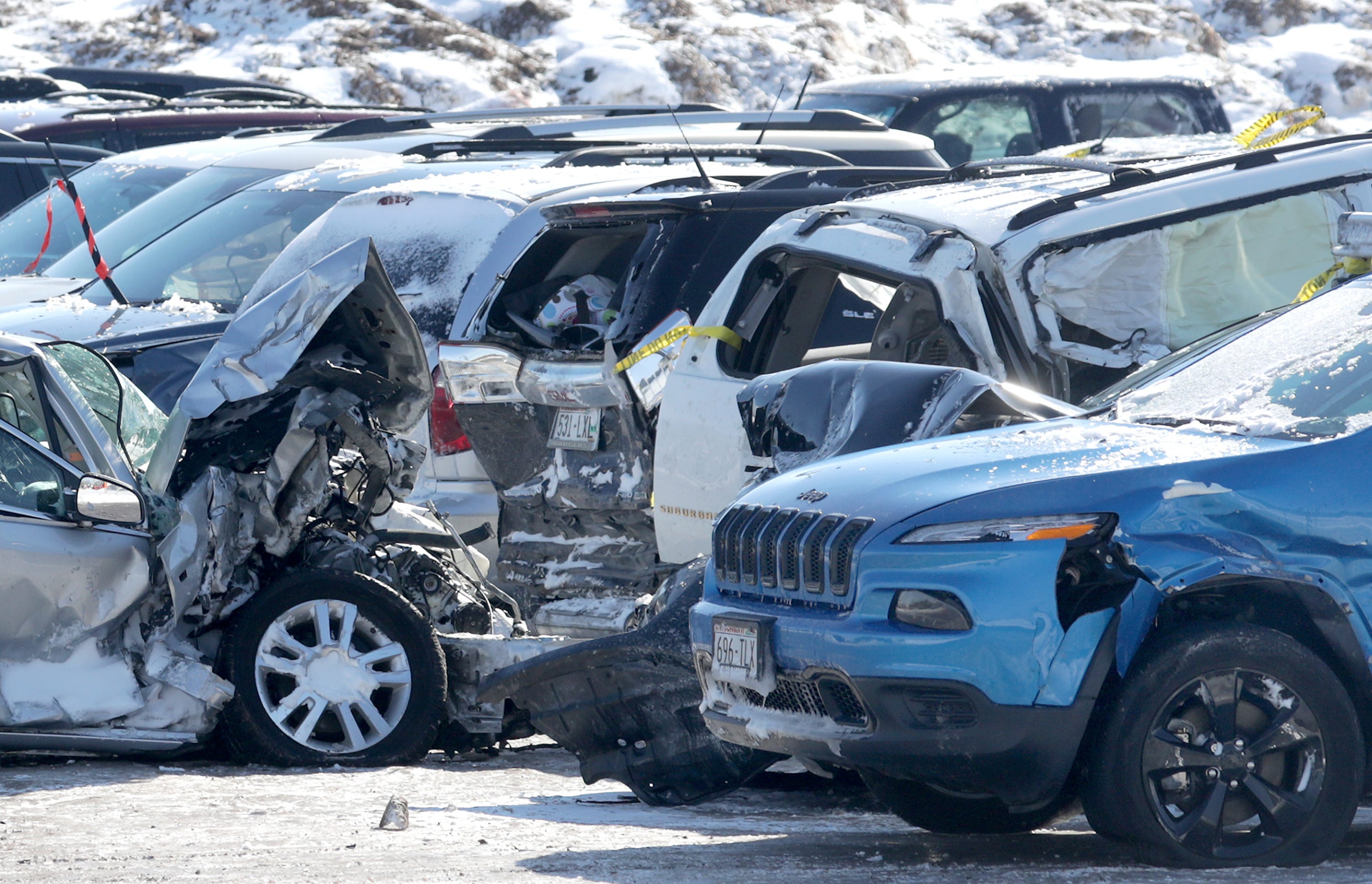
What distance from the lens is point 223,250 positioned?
36.4ft

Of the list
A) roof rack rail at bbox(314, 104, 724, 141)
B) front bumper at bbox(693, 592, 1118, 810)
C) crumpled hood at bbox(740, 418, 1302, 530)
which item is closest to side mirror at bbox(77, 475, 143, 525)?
crumpled hood at bbox(740, 418, 1302, 530)

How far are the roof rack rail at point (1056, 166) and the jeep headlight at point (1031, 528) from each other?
2781 millimetres

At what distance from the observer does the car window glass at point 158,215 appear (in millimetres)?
11547

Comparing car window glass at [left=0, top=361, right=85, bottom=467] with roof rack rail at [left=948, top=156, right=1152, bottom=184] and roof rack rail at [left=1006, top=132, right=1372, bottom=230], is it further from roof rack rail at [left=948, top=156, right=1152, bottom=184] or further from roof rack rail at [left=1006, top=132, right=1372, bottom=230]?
roof rack rail at [left=948, top=156, right=1152, bottom=184]

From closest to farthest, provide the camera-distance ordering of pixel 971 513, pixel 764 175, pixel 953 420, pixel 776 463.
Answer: pixel 971 513 → pixel 953 420 → pixel 776 463 → pixel 764 175

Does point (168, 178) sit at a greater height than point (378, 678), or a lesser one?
greater

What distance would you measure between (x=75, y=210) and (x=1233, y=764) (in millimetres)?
10263

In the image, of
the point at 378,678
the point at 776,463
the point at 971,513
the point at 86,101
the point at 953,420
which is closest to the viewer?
the point at 971,513

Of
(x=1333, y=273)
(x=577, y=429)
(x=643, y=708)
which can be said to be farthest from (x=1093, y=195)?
(x=643, y=708)

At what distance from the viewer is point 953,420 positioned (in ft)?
18.5

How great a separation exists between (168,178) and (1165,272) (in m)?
8.05

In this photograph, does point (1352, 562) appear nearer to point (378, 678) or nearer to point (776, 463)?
point (776, 463)

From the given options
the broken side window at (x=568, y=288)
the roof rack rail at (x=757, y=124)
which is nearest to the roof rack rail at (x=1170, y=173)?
the broken side window at (x=568, y=288)

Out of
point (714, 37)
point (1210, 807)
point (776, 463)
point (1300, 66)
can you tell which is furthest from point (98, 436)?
point (1300, 66)
